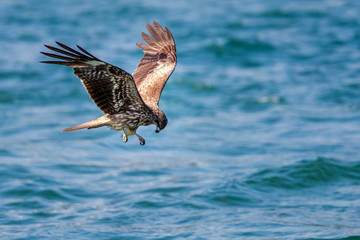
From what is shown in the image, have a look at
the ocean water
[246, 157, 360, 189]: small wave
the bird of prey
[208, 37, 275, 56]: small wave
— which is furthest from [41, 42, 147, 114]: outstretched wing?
[208, 37, 275, 56]: small wave

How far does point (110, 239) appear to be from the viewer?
10469 millimetres

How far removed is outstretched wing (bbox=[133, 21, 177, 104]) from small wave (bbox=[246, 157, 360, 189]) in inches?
162

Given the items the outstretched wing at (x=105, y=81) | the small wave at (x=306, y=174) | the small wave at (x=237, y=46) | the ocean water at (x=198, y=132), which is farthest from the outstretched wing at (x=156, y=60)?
the small wave at (x=237, y=46)

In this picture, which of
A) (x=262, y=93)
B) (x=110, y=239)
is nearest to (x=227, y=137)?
(x=262, y=93)

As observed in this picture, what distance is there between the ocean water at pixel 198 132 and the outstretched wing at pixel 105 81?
10.7 ft

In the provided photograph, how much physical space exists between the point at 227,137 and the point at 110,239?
573cm

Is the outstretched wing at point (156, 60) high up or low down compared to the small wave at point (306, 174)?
up

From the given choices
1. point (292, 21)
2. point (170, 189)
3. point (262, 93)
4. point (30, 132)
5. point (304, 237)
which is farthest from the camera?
point (292, 21)

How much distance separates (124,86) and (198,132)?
8296 millimetres

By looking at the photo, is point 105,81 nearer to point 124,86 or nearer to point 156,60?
point 124,86

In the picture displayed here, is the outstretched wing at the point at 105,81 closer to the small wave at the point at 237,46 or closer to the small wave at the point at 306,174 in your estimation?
the small wave at the point at 306,174

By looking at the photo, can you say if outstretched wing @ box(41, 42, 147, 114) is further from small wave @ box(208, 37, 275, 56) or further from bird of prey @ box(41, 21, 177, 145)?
small wave @ box(208, 37, 275, 56)

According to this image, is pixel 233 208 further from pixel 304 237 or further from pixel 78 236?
pixel 78 236

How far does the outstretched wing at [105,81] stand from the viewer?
7.38 metres
